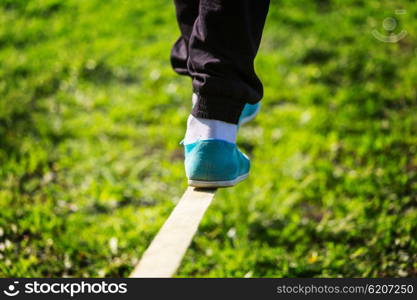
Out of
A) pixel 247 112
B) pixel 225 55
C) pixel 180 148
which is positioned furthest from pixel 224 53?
pixel 180 148

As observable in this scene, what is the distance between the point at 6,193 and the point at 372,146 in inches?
98.5

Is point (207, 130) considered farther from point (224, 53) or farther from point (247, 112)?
point (247, 112)

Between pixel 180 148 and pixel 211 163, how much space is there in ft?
6.60

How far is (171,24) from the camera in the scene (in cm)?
566

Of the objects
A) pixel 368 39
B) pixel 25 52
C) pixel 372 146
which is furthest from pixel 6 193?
pixel 368 39

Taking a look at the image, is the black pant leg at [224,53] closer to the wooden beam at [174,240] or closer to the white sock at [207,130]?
the white sock at [207,130]

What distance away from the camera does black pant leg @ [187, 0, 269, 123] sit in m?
2.00

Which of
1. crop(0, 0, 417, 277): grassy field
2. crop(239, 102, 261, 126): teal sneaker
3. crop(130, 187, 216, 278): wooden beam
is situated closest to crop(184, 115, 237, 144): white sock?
crop(130, 187, 216, 278): wooden beam

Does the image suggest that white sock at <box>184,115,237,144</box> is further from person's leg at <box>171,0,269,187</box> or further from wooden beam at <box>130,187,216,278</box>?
wooden beam at <box>130,187,216,278</box>

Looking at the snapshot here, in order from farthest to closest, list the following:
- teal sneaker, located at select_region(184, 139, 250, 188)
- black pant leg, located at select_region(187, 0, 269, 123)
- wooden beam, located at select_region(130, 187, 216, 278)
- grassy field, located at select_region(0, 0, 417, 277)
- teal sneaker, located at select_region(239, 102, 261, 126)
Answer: grassy field, located at select_region(0, 0, 417, 277) → teal sneaker, located at select_region(239, 102, 261, 126) → teal sneaker, located at select_region(184, 139, 250, 188) → black pant leg, located at select_region(187, 0, 269, 123) → wooden beam, located at select_region(130, 187, 216, 278)

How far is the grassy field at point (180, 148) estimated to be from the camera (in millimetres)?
3094

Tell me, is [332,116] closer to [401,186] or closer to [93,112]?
[401,186]

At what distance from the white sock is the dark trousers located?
0.07ft

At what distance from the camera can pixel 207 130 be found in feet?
7.06
